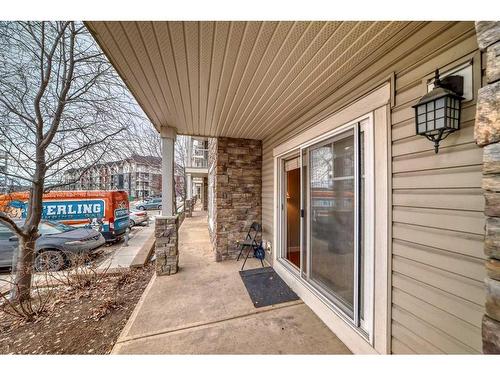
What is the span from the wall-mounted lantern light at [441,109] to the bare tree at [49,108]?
3931 millimetres

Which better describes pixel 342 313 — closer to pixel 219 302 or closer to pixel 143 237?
pixel 219 302

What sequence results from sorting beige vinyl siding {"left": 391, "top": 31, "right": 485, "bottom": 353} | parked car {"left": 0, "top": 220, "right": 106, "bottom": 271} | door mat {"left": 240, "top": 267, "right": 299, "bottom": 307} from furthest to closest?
parked car {"left": 0, "top": 220, "right": 106, "bottom": 271} < door mat {"left": 240, "top": 267, "right": 299, "bottom": 307} < beige vinyl siding {"left": 391, "top": 31, "right": 485, "bottom": 353}

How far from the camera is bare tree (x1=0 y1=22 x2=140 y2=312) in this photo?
108 inches

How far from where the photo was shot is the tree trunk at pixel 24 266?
2.80 meters

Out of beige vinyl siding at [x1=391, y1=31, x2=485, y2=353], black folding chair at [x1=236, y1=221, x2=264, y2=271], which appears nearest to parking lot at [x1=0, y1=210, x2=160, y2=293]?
black folding chair at [x1=236, y1=221, x2=264, y2=271]

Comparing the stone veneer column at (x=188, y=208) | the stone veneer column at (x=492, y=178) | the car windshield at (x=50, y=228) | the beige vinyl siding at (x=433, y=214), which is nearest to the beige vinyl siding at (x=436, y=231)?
the beige vinyl siding at (x=433, y=214)

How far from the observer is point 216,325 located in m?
2.17

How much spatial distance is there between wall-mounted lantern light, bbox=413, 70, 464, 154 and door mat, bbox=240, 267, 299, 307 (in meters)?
2.43

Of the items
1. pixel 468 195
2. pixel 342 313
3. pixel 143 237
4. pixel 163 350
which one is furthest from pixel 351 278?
pixel 143 237

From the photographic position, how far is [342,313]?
1981 mm

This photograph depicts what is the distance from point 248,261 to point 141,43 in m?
3.83

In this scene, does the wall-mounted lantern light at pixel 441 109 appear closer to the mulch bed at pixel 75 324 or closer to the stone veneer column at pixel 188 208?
the mulch bed at pixel 75 324

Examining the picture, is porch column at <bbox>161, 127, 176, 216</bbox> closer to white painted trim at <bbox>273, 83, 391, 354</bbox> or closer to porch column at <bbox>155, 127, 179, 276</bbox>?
porch column at <bbox>155, 127, 179, 276</bbox>

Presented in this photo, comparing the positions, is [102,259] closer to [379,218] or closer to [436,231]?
[379,218]
